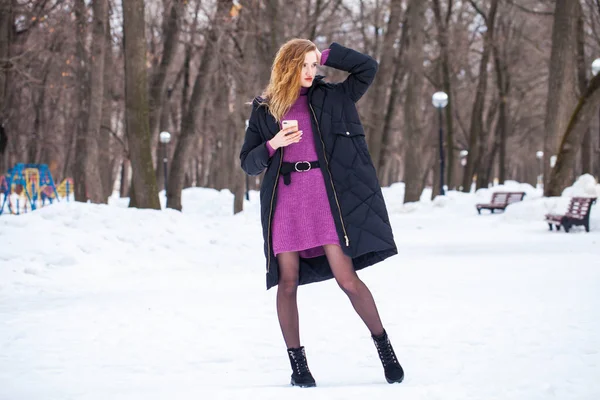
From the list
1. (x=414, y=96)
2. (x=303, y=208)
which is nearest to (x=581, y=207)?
(x=414, y=96)

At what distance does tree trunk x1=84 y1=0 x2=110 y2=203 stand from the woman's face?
44.0 ft

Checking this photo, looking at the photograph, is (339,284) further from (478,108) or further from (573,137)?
(478,108)

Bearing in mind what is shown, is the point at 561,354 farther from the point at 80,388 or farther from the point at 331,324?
the point at 80,388

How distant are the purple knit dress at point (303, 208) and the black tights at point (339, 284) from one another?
0.26 feet

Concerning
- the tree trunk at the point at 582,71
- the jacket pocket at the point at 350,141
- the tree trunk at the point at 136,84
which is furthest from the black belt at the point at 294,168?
the tree trunk at the point at 582,71

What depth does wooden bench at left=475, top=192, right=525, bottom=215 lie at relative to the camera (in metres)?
22.6

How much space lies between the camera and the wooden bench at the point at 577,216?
15.2 m

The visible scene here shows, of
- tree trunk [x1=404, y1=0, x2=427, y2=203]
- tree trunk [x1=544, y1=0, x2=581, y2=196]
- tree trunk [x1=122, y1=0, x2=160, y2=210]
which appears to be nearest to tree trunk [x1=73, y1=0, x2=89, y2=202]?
tree trunk [x1=122, y1=0, x2=160, y2=210]

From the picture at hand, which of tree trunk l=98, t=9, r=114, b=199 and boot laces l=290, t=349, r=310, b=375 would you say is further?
tree trunk l=98, t=9, r=114, b=199

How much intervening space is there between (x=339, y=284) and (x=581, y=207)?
499 inches

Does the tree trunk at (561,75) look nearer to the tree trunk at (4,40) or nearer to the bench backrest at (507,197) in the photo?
the bench backrest at (507,197)

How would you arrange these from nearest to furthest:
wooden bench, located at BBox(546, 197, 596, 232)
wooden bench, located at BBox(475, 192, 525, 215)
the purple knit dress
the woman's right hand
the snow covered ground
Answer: the woman's right hand → the purple knit dress → the snow covered ground → wooden bench, located at BBox(546, 197, 596, 232) → wooden bench, located at BBox(475, 192, 525, 215)

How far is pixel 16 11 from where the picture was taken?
16906 millimetres

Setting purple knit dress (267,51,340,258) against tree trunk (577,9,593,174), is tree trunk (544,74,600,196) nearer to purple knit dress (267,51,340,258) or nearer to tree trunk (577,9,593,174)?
tree trunk (577,9,593,174)
